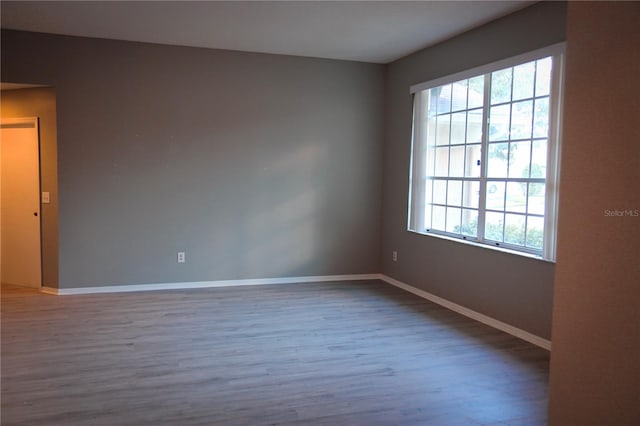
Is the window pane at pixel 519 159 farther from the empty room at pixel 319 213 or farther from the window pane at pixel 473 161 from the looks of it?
the window pane at pixel 473 161

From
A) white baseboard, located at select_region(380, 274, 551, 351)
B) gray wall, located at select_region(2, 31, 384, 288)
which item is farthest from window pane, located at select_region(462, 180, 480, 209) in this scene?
gray wall, located at select_region(2, 31, 384, 288)

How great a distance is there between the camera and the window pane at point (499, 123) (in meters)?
4.22

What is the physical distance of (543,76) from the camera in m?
3.85

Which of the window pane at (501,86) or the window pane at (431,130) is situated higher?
the window pane at (501,86)

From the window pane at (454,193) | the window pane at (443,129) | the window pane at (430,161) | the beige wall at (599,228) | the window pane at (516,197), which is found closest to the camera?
the beige wall at (599,228)

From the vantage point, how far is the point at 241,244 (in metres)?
5.78

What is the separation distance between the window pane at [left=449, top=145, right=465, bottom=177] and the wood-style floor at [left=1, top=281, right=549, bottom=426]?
1439 millimetres

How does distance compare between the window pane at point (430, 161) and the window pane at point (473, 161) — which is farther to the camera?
the window pane at point (430, 161)

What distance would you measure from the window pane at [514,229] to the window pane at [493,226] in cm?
7

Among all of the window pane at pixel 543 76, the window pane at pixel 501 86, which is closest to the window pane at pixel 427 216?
the window pane at pixel 501 86

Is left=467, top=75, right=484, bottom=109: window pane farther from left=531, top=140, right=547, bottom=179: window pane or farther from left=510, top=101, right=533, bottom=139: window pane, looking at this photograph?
left=531, top=140, right=547, bottom=179: window pane

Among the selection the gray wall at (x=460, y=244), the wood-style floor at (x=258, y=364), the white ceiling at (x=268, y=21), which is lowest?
the wood-style floor at (x=258, y=364)

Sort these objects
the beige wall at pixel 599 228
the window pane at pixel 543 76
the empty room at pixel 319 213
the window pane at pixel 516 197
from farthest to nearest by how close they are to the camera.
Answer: the window pane at pixel 516 197 → the window pane at pixel 543 76 → the empty room at pixel 319 213 → the beige wall at pixel 599 228

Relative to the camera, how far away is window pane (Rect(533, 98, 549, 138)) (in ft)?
12.5
